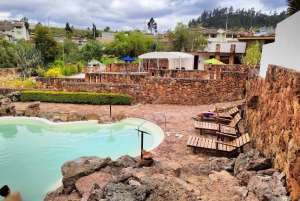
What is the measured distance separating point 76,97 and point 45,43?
845 inches

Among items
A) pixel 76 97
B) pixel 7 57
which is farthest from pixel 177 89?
pixel 7 57

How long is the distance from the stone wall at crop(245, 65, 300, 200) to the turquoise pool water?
414 centimetres

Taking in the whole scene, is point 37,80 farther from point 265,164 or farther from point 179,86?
point 265,164

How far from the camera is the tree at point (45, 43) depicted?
31.2m

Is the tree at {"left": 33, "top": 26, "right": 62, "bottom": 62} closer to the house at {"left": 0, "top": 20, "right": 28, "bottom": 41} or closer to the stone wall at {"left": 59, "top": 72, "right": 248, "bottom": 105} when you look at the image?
the stone wall at {"left": 59, "top": 72, "right": 248, "bottom": 105}

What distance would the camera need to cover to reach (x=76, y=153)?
873 cm

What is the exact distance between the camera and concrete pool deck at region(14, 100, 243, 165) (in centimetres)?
720

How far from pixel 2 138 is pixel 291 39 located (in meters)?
11.8

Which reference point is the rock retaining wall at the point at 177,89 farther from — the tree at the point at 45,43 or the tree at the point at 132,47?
the tree at the point at 132,47

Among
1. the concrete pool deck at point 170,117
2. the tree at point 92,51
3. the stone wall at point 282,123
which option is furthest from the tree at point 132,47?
the stone wall at point 282,123

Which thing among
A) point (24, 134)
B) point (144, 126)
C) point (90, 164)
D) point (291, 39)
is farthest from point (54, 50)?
point (291, 39)

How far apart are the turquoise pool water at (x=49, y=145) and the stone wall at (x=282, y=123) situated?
13.6ft

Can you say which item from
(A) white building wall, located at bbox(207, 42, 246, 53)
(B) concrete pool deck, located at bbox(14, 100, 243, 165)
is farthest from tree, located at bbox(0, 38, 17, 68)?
(A) white building wall, located at bbox(207, 42, 246, 53)

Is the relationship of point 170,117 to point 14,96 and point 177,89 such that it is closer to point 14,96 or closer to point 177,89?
point 177,89
